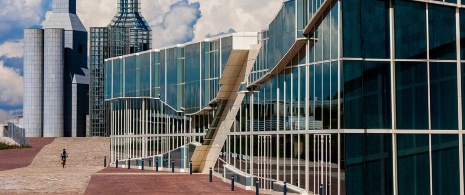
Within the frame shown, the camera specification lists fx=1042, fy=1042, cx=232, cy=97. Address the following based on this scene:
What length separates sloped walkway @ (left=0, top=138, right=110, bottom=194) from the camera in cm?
4731

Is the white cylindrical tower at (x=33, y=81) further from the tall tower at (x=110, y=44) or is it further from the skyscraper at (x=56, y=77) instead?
the tall tower at (x=110, y=44)

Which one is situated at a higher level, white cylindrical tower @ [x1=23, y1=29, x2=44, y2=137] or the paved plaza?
white cylindrical tower @ [x1=23, y1=29, x2=44, y2=137]

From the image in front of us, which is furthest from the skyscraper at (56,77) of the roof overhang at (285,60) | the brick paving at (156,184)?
the roof overhang at (285,60)

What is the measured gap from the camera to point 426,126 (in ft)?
118

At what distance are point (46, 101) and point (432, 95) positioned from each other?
98.2 metres

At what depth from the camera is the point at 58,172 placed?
204ft

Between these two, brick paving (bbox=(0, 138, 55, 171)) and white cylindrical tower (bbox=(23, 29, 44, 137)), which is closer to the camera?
brick paving (bbox=(0, 138, 55, 171))

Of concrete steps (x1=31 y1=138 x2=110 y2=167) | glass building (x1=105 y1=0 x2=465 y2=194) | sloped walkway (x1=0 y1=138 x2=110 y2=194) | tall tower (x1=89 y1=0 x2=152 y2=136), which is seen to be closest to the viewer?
glass building (x1=105 y1=0 x2=465 y2=194)

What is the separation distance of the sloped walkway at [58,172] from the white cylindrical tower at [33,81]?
104 ft

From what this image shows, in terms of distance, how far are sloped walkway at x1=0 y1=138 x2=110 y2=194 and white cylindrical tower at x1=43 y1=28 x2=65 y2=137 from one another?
31397 mm

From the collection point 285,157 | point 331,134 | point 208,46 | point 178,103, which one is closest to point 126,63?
point 178,103

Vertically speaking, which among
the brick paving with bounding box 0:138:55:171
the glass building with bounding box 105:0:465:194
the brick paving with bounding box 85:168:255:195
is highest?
the glass building with bounding box 105:0:465:194

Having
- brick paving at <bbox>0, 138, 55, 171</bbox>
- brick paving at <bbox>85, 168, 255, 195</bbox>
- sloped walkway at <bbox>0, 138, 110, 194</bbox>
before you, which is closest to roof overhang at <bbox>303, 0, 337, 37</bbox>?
brick paving at <bbox>85, 168, 255, 195</bbox>

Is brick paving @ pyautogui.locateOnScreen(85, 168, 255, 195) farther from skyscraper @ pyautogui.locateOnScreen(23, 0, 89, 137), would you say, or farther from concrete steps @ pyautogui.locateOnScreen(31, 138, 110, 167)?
skyscraper @ pyautogui.locateOnScreen(23, 0, 89, 137)
